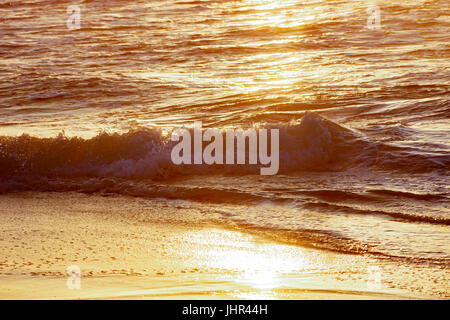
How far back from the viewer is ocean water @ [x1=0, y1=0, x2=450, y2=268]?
7605 millimetres

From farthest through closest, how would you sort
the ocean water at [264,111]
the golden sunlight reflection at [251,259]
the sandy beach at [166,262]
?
the ocean water at [264,111]
the golden sunlight reflection at [251,259]
the sandy beach at [166,262]

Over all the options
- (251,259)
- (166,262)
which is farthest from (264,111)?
(166,262)

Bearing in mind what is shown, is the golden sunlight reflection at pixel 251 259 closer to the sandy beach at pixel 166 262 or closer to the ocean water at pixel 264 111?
the sandy beach at pixel 166 262

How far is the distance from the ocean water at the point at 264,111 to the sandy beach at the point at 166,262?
44 cm

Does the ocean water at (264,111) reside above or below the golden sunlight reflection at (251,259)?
above

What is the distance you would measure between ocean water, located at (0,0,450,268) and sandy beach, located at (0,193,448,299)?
436 mm

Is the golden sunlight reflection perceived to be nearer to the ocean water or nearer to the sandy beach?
the sandy beach

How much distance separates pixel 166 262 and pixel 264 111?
6537 mm

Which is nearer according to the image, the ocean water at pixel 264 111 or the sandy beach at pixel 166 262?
the sandy beach at pixel 166 262

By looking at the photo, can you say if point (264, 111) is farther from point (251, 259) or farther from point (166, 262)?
point (166, 262)

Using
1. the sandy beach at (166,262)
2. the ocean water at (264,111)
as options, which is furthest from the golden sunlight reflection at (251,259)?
the ocean water at (264,111)

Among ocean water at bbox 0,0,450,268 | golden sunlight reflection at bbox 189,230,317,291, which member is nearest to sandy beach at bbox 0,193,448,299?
golden sunlight reflection at bbox 189,230,317,291

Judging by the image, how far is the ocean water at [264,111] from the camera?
25.0 ft
